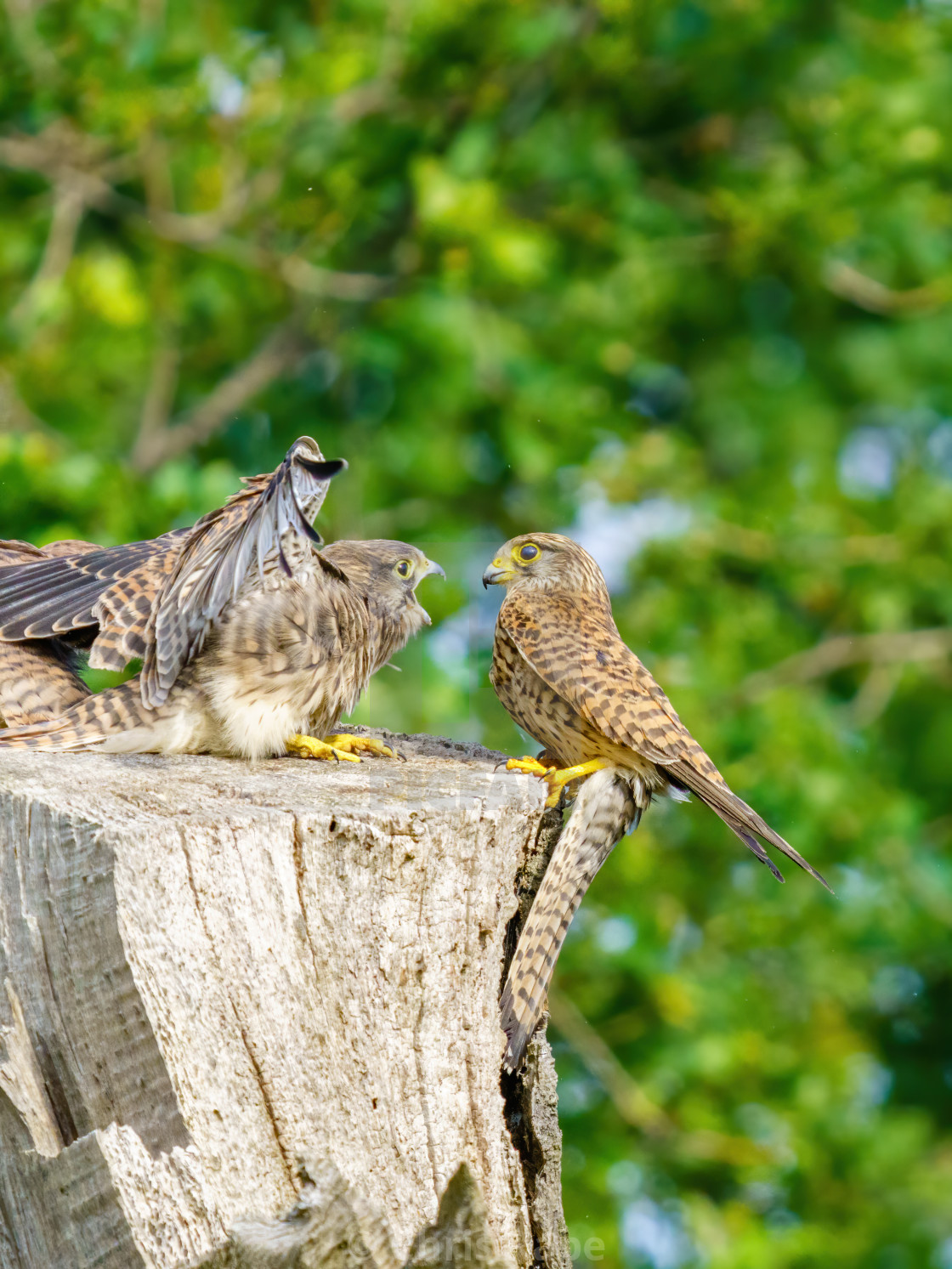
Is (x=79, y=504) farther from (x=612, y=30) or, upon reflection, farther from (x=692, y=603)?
(x=612, y=30)

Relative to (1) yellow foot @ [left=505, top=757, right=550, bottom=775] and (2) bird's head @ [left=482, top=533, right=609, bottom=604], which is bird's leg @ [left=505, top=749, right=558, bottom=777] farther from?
(2) bird's head @ [left=482, top=533, right=609, bottom=604]

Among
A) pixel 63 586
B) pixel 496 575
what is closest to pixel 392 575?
pixel 496 575

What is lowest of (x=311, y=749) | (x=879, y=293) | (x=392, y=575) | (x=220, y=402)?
(x=311, y=749)

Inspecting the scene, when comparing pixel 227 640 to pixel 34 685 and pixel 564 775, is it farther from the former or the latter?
pixel 564 775

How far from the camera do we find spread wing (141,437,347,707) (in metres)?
2.44

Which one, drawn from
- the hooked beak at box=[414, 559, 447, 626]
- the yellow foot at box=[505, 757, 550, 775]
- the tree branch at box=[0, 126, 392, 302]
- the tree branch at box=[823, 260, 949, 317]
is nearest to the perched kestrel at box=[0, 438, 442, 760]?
the hooked beak at box=[414, 559, 447, 626]

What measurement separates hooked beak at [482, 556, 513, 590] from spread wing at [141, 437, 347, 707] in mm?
766

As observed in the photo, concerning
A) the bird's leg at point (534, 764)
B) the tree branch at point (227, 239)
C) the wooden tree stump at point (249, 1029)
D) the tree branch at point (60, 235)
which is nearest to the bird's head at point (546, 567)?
the bird's leg at point (534, 764)

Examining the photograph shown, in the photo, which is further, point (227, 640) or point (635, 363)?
point (635, 363)

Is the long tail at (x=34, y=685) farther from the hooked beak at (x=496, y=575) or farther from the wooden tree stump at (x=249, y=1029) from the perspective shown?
the hooked beak at (x=496, y=575)

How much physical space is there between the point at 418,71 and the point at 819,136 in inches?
95.7

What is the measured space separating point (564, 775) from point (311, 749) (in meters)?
0.51

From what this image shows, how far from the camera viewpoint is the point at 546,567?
131 inches

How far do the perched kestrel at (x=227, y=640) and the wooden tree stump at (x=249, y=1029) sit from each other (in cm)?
45
